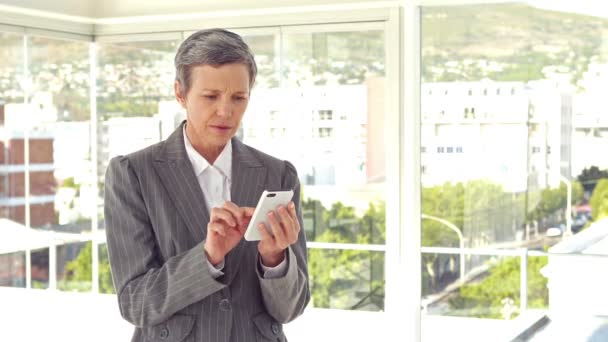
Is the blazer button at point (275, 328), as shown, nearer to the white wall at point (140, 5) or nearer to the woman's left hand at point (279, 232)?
the woman's left hand at point (279, 232)

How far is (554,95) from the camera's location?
6246mm

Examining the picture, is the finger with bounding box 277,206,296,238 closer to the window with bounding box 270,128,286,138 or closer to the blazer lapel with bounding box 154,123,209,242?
the blazer lapel with bounding box 154,123,209,242

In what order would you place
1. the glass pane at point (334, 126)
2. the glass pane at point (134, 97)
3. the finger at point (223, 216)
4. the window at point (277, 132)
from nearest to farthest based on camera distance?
the finger at point (223, 216)
the glass pane at point (334, 126)
the window at point (277, 132)
the glass pane at point (134, 97)

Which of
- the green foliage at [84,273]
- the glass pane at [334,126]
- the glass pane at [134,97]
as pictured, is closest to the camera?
the glass pane at [334,126]

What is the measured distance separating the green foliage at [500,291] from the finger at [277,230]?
16.6 ft

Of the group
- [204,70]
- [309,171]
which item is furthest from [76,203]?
[204,70]

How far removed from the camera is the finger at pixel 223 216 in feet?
4.62

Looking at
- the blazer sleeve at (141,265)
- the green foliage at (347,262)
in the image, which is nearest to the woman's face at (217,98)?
the blazer sleeve at (141,265)

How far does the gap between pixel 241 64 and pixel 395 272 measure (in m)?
5.28

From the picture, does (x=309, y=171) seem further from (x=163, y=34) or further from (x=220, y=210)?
(x=220, y=210)

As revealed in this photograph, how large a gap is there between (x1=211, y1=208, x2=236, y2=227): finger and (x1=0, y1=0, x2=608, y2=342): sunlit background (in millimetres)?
5051

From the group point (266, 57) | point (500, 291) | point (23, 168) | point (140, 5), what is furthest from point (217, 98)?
point (140, 5)

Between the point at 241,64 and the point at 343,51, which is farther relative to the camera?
the point at 343,51

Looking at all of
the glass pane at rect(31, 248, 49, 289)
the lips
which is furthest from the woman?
the glass pane at rect(31, 248, 49, 289)
